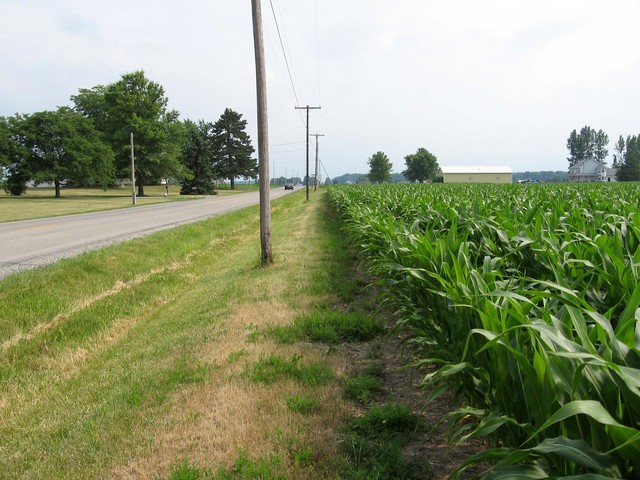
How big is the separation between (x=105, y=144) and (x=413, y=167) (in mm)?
84310

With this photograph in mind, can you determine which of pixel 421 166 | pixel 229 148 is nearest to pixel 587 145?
pixel 421 166

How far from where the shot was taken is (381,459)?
275cm

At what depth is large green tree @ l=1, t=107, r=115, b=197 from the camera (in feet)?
155

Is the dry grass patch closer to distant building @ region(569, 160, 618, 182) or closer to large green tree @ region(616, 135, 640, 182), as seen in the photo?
large green tree @ region(616, 135, 640, 182)

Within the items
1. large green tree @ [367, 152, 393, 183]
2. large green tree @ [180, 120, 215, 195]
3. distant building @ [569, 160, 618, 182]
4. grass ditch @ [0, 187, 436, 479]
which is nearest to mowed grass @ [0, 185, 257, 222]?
grass ditch @ [0, 187, 436, 479]

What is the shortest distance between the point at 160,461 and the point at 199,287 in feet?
19.5

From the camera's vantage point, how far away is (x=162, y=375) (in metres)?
4.29

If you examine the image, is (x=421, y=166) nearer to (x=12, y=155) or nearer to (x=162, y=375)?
(x=12, y=155)

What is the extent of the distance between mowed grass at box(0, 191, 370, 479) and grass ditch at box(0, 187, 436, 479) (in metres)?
0.01

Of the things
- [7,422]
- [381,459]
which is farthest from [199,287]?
[381,459]

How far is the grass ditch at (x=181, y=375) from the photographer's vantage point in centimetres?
292

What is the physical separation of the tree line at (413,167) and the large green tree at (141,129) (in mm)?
70312

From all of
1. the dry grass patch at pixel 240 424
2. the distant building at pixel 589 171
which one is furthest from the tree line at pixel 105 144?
the distant building at pixel 589 171

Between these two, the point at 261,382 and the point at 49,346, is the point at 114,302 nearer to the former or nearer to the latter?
the point at 49,346
